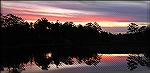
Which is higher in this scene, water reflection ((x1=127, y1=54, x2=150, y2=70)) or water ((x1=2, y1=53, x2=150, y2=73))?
water ((x1=2, y1=53, x2=150, y2=73))

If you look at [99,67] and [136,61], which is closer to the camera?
[99,67]

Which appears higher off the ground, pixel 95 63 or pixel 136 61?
pixel 95 63

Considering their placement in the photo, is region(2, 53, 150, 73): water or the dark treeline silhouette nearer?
region(2, 53, 150, 73): water

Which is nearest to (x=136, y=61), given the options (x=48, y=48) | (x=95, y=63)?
(x=95, y=63)

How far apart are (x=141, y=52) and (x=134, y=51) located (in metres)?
0.56

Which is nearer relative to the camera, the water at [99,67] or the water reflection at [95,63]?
the water at [99,67]

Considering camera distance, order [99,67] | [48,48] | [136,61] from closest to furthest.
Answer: [99,67], [136,61], [48,48]

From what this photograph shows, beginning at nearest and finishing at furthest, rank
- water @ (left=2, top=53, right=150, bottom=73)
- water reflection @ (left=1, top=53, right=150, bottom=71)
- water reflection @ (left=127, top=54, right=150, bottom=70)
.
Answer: water @ (left=2, top=53, right=150, bottom=73) → water reflection @ (left=1, top=53, right=150, bottom=71) → water reflection @ (left=127, top=54, right=150, bottom=70)

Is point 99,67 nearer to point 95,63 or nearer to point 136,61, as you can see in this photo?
point 95,63

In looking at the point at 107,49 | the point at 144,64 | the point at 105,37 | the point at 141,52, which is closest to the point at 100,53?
the point at 107,49

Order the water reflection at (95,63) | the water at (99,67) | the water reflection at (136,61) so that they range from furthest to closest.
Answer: the water reflection at (136,61)
the water reflection at (95,63)
the water at (99,67)

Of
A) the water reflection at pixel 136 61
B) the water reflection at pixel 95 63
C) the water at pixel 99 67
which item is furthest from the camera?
the water reflection at pixel 136 61

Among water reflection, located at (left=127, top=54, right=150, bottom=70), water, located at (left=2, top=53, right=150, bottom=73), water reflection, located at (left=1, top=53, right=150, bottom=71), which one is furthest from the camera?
water reflection, located at (left=127, top=54, right=150, bottom=70)

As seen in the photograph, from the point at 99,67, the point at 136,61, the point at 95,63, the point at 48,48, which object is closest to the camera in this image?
the point at 99,67
